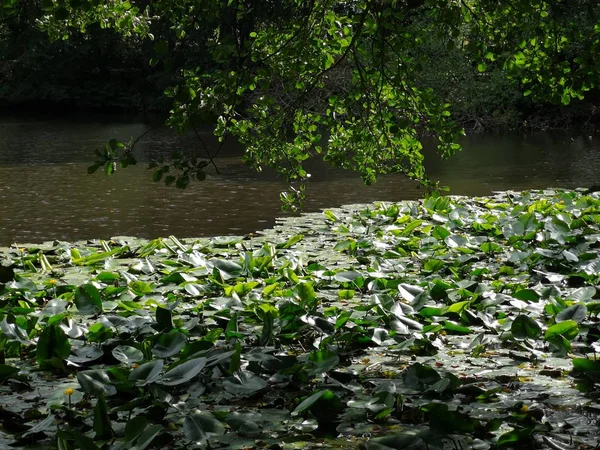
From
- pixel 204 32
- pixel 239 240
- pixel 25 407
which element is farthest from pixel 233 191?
pixel 204 32

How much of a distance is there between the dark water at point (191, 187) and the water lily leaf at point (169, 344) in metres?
3.96

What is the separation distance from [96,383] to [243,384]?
1.73ft

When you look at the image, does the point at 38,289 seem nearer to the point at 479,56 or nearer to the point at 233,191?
the point at 479,56

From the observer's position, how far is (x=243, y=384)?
298 cm

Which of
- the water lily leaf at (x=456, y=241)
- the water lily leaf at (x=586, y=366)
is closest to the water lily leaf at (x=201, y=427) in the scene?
the water lily leaf at (x=586, y=366)

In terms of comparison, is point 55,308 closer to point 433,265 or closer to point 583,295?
point 433,265

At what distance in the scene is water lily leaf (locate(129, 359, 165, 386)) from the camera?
2.88 m

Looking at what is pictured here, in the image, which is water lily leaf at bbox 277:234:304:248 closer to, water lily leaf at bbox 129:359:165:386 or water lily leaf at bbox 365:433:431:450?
water lily leaf at bbox 129:359:165:386

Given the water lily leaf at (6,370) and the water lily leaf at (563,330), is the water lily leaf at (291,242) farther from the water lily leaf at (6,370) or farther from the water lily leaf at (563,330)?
the water lily leaf at (6,370)

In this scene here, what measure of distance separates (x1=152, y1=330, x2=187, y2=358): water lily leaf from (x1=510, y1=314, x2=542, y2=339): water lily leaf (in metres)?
1.42

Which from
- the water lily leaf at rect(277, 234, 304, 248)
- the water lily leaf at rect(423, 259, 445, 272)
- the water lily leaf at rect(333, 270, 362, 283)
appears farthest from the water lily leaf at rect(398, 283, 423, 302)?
the water lily leaf at rect(277, 234, 304, 248)

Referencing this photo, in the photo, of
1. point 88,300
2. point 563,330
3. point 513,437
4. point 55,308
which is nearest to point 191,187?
point 55,308

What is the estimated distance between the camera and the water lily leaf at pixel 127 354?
10.7 feet

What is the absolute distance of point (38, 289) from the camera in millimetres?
4918
